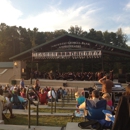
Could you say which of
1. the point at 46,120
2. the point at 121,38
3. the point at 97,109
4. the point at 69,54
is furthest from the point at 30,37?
the point at 97,109

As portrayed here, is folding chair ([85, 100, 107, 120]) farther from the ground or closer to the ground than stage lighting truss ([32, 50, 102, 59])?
closer to the ground

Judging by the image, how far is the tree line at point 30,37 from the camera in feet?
181

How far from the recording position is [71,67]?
37.7m

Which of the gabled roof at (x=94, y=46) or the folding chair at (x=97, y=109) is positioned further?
the gabled roof at (x=94, y=46)

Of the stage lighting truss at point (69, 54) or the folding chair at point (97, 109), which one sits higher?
the stage lighting truss at point (69, 54)

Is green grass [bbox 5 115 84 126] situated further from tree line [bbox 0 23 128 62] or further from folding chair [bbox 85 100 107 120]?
tree line [bbox 0 23 128 62]

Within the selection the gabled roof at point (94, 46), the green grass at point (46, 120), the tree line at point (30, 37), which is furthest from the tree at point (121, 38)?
the green grass at point (46, 120)

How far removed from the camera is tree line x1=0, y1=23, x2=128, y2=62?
5509 centimetres

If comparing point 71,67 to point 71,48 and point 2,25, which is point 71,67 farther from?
point 2,25

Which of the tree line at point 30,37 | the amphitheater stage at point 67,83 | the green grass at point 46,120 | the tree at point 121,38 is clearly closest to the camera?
the green grass at point 46,120

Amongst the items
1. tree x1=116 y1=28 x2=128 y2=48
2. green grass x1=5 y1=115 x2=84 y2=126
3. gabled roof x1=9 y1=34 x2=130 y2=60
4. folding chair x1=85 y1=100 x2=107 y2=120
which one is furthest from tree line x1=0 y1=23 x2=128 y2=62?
folding chair x1=85 y1=100 x2=107 y2=120

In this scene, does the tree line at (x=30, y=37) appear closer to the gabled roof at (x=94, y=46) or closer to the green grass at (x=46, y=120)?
the gabled roof at (x=94, y=46)

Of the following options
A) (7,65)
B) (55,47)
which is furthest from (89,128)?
(7,65)

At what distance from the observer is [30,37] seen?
57.8 meters
